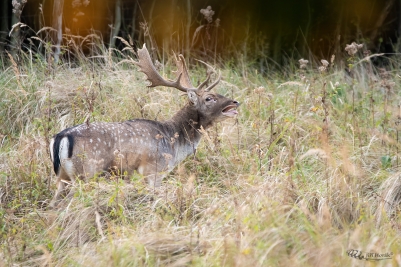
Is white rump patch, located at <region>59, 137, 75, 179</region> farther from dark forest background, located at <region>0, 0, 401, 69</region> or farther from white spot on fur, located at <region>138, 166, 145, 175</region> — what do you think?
dark forest background, located at <region>0, 0, 401, 69</region>

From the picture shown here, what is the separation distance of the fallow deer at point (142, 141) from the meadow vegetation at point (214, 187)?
17cm

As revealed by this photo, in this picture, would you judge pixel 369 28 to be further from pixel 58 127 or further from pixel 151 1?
pixel 58 127

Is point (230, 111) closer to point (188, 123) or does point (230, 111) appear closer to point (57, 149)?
point (188, 123)

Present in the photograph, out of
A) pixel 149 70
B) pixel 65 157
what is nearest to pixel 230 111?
pixel 149 70

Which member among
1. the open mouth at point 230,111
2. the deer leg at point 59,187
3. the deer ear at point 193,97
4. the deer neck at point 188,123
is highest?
the deer ear at point 193,97

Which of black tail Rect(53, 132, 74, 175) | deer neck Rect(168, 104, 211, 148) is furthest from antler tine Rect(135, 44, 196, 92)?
black tail Rect(53, 132, 74, 175)

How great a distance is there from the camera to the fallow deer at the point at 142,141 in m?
5.66

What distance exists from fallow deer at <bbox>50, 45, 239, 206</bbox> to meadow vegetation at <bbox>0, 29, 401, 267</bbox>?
167 mm

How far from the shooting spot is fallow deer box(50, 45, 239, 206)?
5.66 metres

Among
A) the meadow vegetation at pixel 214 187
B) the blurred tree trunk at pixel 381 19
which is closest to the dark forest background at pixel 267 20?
the blurred tree trunk at pixel 381 19

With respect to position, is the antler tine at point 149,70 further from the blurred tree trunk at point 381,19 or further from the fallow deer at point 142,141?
the blurred tree trunk at point 381,19

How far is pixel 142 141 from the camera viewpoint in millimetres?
6238

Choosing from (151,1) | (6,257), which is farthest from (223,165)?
(151,1)

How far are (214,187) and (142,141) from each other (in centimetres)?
94
